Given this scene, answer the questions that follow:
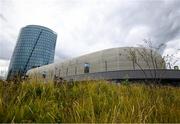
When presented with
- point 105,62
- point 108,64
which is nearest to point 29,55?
point 108,64

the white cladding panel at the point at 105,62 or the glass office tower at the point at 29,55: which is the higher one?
the white cladding panel at the point at 105,62

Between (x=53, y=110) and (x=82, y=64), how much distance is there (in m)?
51.5

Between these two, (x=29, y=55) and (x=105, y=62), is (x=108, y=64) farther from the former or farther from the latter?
(x=29, y=55)

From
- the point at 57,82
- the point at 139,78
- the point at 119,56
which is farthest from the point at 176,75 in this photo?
the point at 57,82

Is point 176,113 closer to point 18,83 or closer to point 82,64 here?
point 18,83

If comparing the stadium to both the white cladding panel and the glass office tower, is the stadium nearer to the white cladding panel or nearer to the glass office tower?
the white cladding panel

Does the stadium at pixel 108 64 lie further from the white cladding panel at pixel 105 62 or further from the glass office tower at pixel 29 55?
the glass office tower at pixel 29 55

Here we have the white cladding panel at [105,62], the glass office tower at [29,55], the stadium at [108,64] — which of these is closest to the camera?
the glass office tower at [29,55]

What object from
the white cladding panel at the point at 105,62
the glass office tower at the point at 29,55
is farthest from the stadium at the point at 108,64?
the glass office tower at the point at 29,55

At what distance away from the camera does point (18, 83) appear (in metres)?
3.62

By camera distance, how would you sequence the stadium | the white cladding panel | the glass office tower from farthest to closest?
the white cladding panel, the stadium, the glass office tower

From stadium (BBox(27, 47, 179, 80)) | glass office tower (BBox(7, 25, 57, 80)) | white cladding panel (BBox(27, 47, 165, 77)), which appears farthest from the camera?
white cladding panel (BBox(27, 47, 165, 77))

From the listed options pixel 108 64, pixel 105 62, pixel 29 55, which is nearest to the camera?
pixel 29 55

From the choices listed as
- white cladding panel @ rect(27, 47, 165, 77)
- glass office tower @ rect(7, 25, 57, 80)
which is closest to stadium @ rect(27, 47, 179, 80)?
white cladding panel @ rect(27, 47, 165, 77)
